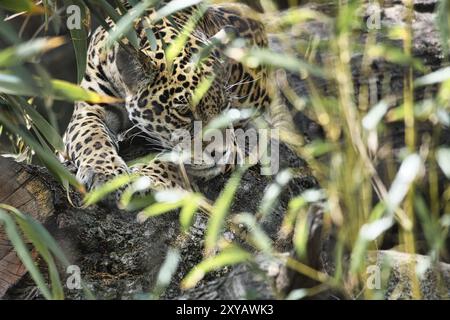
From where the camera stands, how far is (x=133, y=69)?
4629 mm

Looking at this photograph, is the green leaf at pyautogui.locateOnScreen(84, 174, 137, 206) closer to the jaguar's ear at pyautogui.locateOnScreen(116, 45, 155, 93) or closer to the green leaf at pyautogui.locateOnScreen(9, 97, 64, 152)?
the green leaf at pyautogui.locateOnScreen(9, 97, 64, 152)

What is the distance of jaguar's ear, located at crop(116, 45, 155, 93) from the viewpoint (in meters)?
4.57

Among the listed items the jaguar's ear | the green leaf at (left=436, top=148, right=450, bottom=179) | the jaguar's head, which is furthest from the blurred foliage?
the jaguar's ear

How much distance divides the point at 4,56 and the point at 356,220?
4.31 ft

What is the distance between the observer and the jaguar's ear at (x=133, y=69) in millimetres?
4570

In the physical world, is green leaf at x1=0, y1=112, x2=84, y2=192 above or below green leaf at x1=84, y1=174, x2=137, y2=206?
above

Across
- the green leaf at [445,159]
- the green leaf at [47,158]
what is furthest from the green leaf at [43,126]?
the green leaf at [445,159]

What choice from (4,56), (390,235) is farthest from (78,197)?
(390,235)

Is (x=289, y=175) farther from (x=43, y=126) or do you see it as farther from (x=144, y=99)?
(x=144, y=99)

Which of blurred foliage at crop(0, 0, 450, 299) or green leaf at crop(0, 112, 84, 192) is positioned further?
green leaf at crop(0, 112, 84, 192)

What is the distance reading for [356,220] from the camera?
3195 mm

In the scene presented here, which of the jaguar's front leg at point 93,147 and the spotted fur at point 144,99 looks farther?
the spotted fur at point 144,99
